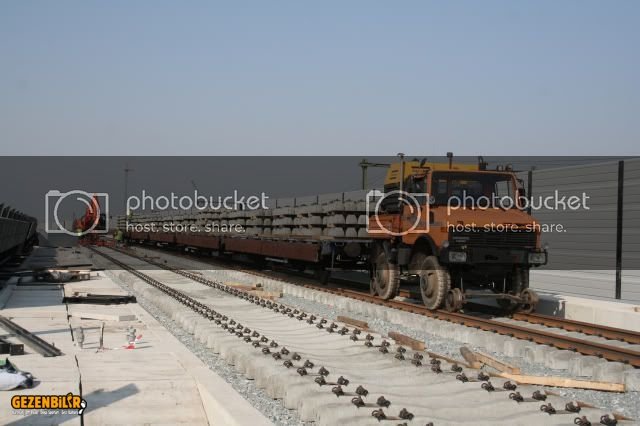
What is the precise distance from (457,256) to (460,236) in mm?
374

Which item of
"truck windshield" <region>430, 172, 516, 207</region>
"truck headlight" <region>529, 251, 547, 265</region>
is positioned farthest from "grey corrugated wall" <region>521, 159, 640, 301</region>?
"truck headlight" <region>529, 251, 547, 265</region>

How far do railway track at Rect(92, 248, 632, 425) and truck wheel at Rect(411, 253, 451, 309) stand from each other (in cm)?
288

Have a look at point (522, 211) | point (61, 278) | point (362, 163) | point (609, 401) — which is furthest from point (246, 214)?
point (609, 401)

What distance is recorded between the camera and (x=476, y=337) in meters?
9.62

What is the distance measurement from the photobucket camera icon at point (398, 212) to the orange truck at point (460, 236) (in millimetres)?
20

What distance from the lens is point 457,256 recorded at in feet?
37.9

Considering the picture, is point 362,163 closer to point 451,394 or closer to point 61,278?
point 61,278

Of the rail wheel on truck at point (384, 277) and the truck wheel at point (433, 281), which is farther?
the rail wheel on truck at point (384, 277)

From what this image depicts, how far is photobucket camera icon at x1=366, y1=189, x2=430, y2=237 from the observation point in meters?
12.7

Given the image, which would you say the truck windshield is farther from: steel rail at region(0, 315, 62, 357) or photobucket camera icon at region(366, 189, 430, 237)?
steel rail at region(0, 315, 62, 357)

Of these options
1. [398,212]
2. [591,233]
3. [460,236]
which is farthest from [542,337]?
[591,233]

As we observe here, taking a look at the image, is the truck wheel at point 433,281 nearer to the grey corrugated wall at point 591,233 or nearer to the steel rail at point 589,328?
the steel rail at point 589,328

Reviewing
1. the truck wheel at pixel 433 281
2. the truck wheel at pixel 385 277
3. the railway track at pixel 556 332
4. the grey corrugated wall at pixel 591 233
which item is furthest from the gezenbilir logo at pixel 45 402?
the grey corrugated wall at pixel 591 233

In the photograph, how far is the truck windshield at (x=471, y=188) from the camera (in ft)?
41.5
